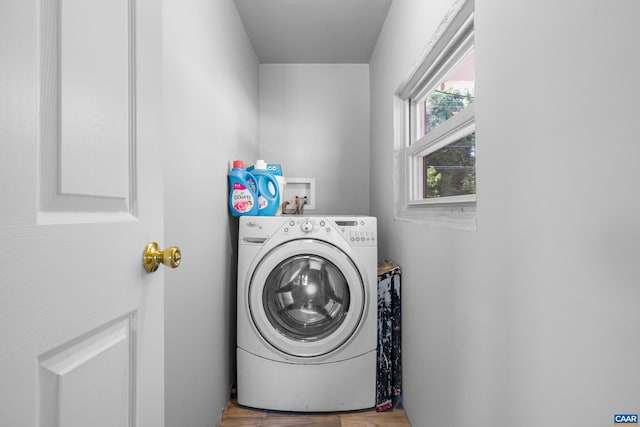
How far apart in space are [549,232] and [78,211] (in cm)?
85

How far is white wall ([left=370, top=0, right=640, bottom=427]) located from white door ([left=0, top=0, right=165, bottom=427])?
822 mm

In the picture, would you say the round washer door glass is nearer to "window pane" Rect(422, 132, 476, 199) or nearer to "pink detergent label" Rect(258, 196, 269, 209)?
"pink detergent label" Rect(258, 196, 269, 209)

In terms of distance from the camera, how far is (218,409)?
1.80 m

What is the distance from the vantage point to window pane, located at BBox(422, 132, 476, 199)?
4.41 feet

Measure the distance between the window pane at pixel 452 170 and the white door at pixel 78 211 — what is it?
3.56 feet

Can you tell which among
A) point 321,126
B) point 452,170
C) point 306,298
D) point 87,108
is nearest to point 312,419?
point 306,298

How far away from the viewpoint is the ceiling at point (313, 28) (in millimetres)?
2162

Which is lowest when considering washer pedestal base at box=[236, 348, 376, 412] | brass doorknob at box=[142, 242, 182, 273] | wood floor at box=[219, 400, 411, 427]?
wood floor at box=[219, 400, 411, 427]

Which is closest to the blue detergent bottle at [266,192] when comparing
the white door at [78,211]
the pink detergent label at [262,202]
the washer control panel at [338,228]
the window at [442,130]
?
the pink detergent label at [262,202]

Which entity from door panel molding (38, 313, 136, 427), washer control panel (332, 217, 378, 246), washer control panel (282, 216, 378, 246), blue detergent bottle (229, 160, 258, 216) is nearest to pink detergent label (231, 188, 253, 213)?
blue detergent bottle (229, 160, 258, 216)

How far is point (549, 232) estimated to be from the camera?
717 millimetres

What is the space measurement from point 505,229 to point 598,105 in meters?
0.37

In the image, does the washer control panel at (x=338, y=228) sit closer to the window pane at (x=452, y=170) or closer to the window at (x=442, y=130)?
the window at (x=442, y=130)

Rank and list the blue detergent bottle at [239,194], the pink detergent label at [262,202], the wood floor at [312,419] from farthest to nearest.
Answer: the pink detergent label at [262,202] < the blue detergent bottle at [239,194] < the wood floor at [312,419]
